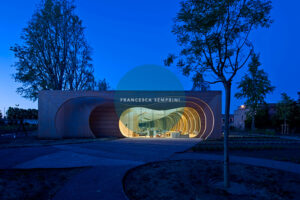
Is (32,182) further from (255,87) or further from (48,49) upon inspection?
(48,49)

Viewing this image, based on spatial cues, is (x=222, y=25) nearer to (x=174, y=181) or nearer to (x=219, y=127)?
(x=174, y=181)

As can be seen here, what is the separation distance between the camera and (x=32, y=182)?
501cm

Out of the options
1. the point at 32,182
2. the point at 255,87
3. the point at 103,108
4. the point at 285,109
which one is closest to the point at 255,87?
the point at 255,87

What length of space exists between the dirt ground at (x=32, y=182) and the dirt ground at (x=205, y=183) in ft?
6.09

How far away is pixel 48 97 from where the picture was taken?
1633cm

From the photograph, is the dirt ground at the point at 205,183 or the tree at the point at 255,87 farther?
the tree at the point at 255,87

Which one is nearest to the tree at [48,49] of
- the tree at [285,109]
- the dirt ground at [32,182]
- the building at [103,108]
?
the building at [103,108]

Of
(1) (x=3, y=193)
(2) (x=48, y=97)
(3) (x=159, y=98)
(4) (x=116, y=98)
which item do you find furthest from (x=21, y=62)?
(1) (x=3, y=193)

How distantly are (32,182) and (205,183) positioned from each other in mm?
4712

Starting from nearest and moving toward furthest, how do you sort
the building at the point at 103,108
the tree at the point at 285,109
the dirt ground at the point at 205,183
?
the dirt ground at the point at 205,183 → the building at the point at 103,108 → the tree at the point at 285,109

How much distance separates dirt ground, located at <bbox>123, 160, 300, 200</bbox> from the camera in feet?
13.4

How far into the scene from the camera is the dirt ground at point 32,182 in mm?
4164

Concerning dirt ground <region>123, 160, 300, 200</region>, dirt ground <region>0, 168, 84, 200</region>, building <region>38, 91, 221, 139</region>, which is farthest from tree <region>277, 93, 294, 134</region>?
dirt ground <region>0, 168, 84, 200</region>

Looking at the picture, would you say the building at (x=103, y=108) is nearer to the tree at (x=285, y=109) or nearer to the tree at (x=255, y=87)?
the tree at (x=255, y=87)
